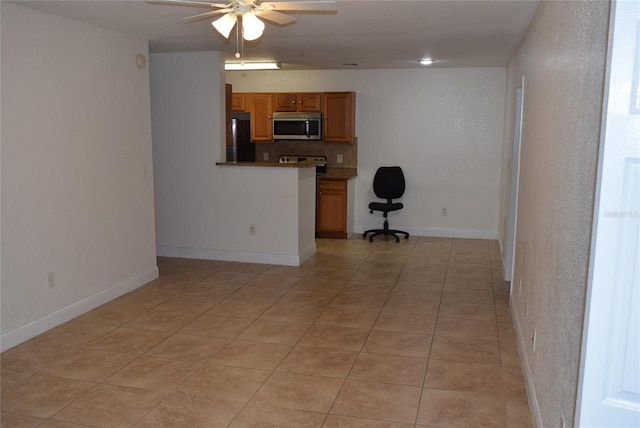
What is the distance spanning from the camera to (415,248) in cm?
700

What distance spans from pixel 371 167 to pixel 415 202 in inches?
31.3

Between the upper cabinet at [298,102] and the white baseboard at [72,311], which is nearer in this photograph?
the white baseboard at [72,311]

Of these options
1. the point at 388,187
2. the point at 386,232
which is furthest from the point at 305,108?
the point at 386,232

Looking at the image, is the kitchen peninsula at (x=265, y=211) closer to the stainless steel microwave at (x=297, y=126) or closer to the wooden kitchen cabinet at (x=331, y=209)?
the wooden kitchen cabinet at (x=331, y=209)

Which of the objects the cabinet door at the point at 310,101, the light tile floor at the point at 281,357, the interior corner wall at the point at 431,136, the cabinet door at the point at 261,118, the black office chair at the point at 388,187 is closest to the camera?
the light tile floor at the point at 281,357

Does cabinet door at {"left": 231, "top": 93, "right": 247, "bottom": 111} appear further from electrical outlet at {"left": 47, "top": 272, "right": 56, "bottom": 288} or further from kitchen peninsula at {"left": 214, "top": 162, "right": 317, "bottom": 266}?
electrical outlet at {"left": 47, "top": 272, "right": 56, "bottom": 288}

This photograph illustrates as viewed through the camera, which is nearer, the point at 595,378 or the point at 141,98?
the point at 595,378

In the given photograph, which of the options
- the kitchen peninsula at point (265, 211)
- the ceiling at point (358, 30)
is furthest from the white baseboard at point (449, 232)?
the ceiling at point (358, 30)

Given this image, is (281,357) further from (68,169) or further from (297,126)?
(297,126)

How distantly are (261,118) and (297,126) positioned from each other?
1.95ft

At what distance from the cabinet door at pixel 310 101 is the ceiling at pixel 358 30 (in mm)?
1073

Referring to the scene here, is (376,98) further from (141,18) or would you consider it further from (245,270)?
(141,18)

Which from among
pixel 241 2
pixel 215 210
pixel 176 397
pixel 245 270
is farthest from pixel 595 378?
pixel 215 210

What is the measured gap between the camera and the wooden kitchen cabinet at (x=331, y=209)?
7445 millimetres
